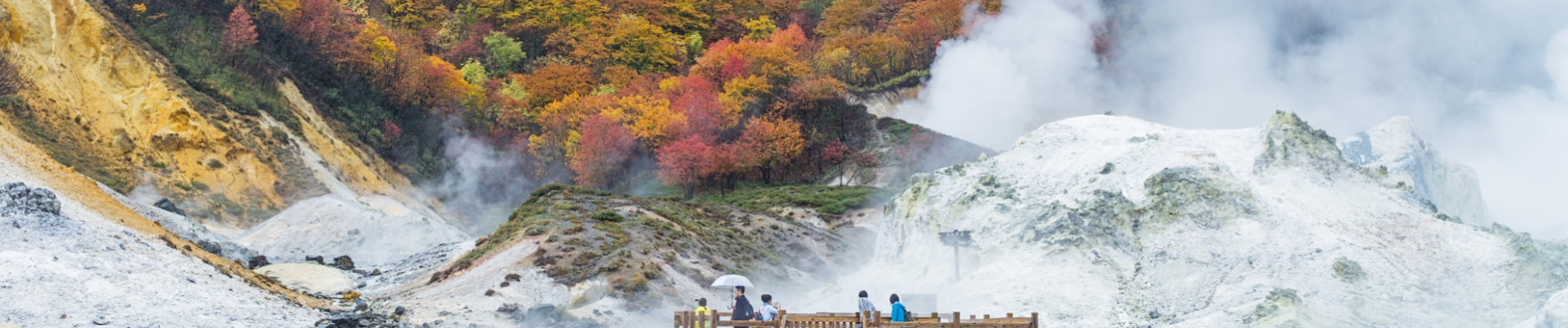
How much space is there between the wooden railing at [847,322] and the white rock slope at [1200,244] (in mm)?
5292

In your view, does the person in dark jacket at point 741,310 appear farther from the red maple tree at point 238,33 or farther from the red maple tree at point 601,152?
the red maple tree at point 238,33

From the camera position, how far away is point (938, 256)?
25.8 meters

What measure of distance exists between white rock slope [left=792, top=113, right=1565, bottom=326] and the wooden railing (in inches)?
208

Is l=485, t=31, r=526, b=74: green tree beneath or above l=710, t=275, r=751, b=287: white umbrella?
above

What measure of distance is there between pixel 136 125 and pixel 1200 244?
3832cm

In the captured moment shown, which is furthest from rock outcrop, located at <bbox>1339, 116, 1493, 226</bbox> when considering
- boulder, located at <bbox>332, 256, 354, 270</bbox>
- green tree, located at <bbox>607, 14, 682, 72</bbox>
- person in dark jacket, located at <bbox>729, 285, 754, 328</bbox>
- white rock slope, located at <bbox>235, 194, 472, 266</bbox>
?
green tree, located at <bbox>607, 14, 682, 72</bbox>

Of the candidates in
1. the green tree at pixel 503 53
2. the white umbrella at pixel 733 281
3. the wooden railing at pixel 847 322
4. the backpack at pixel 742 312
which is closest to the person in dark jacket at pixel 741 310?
the backpack at pixel 742 312

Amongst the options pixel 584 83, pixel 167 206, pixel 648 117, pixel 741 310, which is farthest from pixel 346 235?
pixel 584 83

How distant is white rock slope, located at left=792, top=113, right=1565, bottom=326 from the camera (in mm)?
19344

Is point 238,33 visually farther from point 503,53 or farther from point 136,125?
point 503,53

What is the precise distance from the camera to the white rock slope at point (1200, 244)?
19344 millimetres

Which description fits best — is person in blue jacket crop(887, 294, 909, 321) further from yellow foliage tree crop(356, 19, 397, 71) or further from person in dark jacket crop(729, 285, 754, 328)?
yellow foliage tree crop(356, 19, 397, 71)

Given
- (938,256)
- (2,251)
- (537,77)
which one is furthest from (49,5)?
(938,256)

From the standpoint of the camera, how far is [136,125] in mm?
45000
